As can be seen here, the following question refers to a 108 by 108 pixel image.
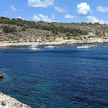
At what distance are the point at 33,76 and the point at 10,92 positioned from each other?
25582 mm

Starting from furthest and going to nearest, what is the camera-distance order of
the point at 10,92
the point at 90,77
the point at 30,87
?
the point at 90,77 < the point at 30,87 < the point at 10,92

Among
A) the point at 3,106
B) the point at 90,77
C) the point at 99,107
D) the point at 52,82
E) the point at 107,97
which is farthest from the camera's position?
the point at 90,77

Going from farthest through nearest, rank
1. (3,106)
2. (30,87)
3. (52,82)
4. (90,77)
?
(90,77)
(52,82)
(30,87)
(3,106)

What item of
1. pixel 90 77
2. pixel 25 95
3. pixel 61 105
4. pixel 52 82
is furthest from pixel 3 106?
pixel 90 77

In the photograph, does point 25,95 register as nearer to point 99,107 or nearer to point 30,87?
point 30,87

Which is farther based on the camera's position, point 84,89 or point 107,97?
point 84,89

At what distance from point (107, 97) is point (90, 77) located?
27.0m

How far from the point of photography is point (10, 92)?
7362cm

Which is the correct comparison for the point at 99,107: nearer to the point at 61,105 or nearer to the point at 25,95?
the point at 61,105

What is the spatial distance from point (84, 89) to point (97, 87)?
3505 mm

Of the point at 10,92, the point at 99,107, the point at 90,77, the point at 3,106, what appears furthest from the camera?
the point at 90,77

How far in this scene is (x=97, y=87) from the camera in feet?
255

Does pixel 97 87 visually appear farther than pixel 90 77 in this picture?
No

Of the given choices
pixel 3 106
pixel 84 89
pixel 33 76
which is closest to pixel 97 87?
pixel 84 89
